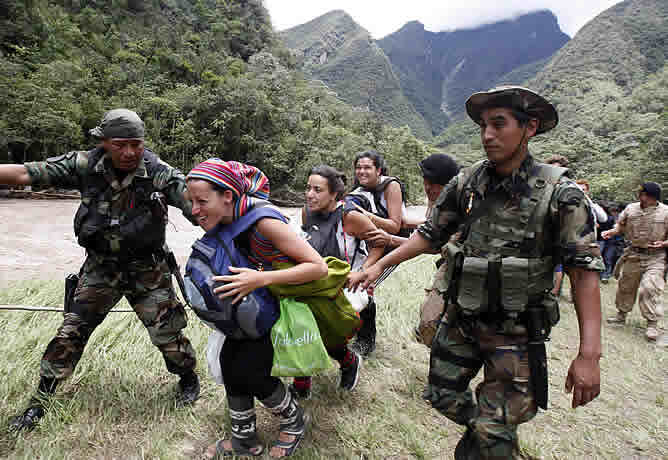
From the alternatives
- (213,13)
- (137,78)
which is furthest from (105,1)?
(137,78)

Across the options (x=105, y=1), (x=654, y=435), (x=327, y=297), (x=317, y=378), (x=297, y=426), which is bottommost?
(x=654, y=435)

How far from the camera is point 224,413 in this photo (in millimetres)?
2471

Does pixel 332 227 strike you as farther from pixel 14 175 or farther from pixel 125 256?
pixel 14 175

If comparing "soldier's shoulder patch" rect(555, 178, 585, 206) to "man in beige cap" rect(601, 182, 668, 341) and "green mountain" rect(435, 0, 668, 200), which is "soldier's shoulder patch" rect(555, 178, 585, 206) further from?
"green mountain" rect(435, 0, 668, 200)

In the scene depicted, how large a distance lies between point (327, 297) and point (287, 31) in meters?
148

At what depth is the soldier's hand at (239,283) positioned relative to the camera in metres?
1.63

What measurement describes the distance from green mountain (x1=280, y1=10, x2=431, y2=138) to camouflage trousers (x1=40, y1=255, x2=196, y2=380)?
78275mm

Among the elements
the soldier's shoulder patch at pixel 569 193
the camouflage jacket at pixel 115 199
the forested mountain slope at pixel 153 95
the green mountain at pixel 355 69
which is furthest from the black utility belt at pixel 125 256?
the green mountain at pixel 355 69

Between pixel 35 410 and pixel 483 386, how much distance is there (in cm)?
263

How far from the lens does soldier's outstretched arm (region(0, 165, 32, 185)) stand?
1.97 meters

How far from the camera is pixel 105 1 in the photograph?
31938 mm

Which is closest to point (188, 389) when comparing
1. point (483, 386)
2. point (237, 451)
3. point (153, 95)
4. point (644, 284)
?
point (237, 451)

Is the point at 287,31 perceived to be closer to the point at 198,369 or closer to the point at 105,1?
the point at 105,1

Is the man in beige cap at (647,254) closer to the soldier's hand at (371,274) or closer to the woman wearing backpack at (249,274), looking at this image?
the soldier's hand at (371,274)
